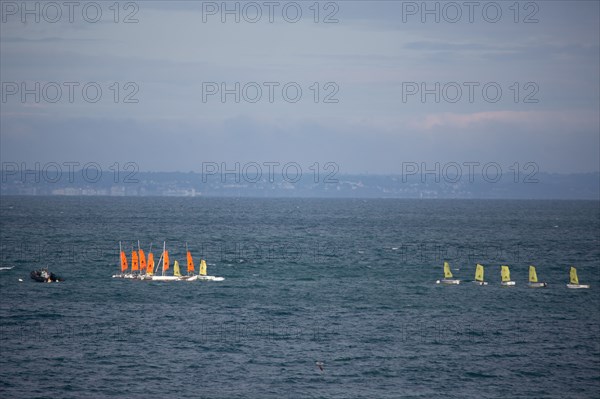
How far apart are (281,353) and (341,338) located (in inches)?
356

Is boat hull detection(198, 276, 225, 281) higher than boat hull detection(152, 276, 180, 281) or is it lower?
lower

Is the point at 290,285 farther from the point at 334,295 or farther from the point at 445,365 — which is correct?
the point at 445,365

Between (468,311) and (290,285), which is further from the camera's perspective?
(290,285)

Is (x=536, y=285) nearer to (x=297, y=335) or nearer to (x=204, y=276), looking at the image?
(x=204, y=276)

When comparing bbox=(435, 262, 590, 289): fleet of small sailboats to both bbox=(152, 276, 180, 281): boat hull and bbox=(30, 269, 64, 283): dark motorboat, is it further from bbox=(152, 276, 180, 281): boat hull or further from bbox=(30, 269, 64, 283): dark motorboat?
bbox=(30, 269, 64, 283): dark motorboat

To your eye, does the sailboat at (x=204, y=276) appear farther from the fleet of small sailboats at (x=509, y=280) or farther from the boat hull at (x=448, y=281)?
the fleet of small sailboats at (x=509, y=280)

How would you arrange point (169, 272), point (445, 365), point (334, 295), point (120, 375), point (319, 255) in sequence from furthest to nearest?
point (319, 255)
point (169, 272)
point (334, 295)
point (445, 365)
point (120, 375)

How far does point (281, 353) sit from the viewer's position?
77875 mm

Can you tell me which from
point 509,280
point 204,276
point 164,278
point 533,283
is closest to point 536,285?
point 533,283

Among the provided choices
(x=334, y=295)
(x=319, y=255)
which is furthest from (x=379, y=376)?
(x=319, y=255)

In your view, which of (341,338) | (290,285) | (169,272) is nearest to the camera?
(341,338)

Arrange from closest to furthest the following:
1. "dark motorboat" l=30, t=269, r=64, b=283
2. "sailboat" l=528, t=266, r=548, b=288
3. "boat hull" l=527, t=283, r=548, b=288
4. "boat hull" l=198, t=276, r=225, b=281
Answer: "dark motorboat" l=30, t=269, r=64, b=283 → "boat hull" l=527, t=283, r=548, b=288 → "sailboat" l=528, t=266, r=548, b=288 → "boat hull" l=198, t=276, r=225, b=281

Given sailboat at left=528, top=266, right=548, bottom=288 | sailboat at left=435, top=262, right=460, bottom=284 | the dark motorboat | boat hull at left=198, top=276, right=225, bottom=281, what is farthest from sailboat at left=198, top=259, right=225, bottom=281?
sailboat at left=528, top=266, right=548, bottom=288

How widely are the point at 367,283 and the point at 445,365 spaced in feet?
175
